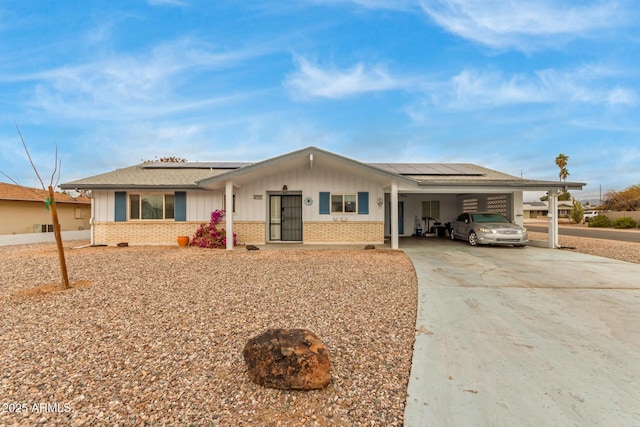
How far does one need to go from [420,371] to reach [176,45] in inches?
573

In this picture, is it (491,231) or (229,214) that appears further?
(491,231)

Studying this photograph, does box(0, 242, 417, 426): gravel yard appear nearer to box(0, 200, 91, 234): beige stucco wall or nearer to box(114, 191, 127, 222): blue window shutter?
box(114, 191, 127, 222): blue window shutter

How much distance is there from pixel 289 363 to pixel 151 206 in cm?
1240

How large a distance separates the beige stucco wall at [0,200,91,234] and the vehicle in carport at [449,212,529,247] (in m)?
20.0

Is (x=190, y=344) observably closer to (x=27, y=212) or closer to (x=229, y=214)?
(x=229, y=214)

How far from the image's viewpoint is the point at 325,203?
1237 cm

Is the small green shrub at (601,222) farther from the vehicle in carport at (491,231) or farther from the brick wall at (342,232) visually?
the brick wall at (342,232)

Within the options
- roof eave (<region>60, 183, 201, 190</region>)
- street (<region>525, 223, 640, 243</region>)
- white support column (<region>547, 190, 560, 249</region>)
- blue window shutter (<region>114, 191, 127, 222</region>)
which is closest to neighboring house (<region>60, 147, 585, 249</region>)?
blue window shutter (<region>114, 191, 127, 222</region>)

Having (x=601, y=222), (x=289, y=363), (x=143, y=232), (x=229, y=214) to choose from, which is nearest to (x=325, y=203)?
(x=229, y=214)

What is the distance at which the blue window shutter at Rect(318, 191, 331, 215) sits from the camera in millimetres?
12352

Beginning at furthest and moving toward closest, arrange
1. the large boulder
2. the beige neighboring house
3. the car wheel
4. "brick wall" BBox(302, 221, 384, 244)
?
the beige neighboring house
"brick wall" BBox(302, 221, 384, 244)
the car wheel
the large boulder

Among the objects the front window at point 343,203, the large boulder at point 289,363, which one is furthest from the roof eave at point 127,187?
the large boulder at point 289,363

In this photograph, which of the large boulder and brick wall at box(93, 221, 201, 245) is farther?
brick wall at box(93, 221, 201, 245)

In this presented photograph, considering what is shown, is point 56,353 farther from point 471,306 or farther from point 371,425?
point 471,306
